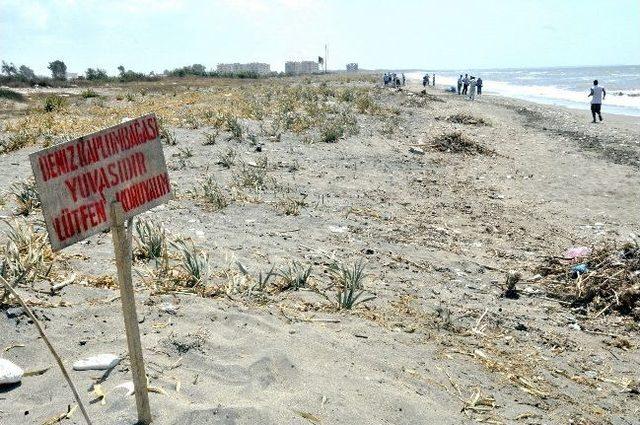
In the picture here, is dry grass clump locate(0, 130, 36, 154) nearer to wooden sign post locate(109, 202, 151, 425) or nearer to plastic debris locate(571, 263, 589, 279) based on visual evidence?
wooden sign post locate(109, 202, 151, 425)

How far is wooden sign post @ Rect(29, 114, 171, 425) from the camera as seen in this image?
1.80 m

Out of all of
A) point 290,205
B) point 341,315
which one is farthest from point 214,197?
point 341,315

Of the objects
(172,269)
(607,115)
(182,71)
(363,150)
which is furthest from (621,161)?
(182,71)

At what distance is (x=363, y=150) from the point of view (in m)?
11.0

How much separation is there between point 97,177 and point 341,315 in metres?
2.07

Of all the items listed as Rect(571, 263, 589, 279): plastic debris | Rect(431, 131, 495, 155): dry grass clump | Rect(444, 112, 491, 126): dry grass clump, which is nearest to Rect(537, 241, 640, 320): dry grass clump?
Rect(571, 263, 589, 279): plastic debris

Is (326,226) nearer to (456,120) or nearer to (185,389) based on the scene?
(185,389)

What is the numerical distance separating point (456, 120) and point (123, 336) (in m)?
15.6

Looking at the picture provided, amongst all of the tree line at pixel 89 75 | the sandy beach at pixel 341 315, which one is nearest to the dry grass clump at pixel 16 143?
the sandy beach at pixel 341 315

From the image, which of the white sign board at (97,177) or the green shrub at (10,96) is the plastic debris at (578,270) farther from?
the green shrub at (10,96)

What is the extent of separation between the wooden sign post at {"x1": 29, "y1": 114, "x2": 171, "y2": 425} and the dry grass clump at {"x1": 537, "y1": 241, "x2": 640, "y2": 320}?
378cm

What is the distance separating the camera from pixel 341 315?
3.54 meters

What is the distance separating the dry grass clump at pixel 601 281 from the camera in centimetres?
432

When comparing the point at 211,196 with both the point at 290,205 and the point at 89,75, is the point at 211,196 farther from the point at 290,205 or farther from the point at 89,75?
the point at 89,75
